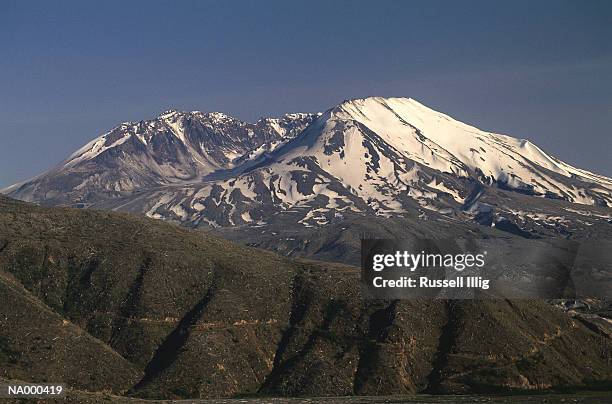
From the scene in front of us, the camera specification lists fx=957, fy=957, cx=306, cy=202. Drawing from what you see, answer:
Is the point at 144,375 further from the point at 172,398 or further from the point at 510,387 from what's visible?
the point at 510,387

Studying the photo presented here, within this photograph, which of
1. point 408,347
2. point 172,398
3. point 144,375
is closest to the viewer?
point 172,398

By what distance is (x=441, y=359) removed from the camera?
624 ft

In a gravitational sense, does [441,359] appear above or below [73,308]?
below

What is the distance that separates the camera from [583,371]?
19525 cm

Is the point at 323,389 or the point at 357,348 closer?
the point at 323,389

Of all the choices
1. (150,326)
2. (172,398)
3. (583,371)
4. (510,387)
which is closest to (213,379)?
(172,398)

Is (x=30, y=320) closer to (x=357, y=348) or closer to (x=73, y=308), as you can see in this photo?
(x=73, y=308)

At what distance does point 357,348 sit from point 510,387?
3059 centimetres

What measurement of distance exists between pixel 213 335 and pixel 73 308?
30917mm

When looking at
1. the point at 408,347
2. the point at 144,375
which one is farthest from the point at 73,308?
the point at 408,347

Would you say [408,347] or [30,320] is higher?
[30,320]

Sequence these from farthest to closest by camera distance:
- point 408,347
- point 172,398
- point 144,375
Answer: point 408,347
point 144,375
point 172,398

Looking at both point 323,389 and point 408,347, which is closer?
point 323,389

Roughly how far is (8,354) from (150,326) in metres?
30.7
